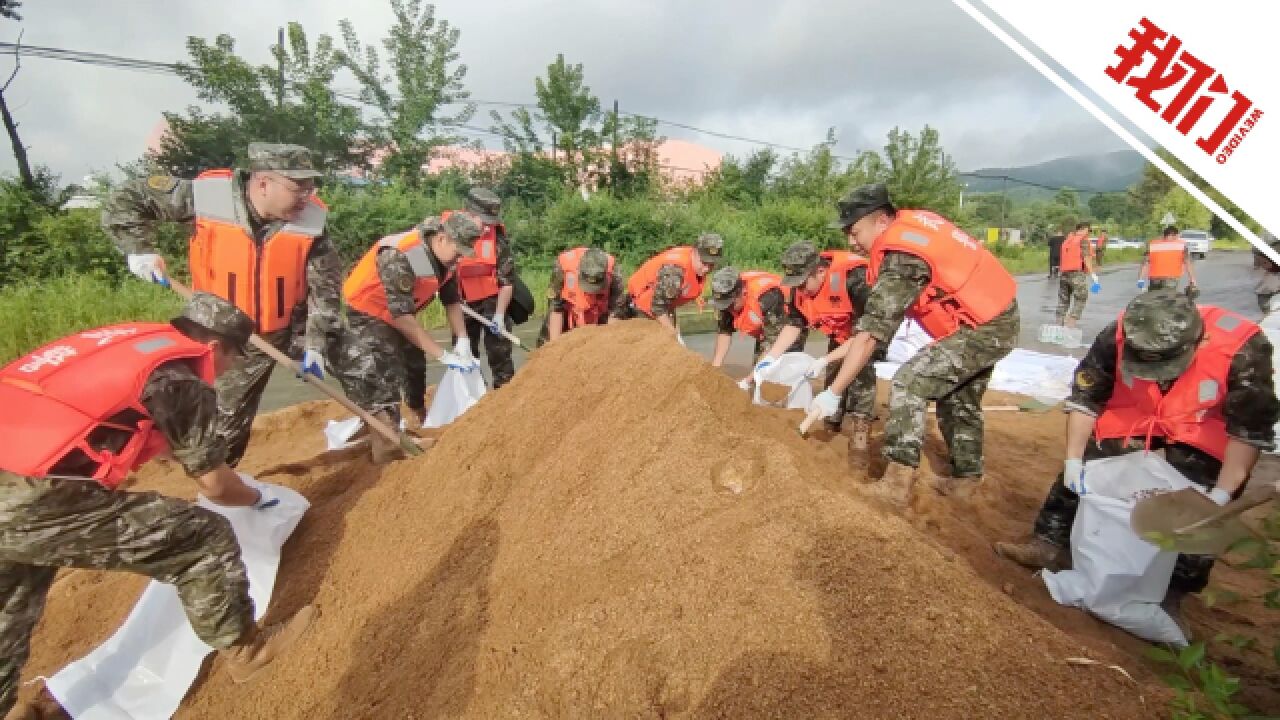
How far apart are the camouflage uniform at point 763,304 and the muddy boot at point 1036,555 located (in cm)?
242

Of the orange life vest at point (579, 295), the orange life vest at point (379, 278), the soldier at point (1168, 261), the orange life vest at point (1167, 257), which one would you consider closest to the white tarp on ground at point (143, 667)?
the orange life vest at point (379, 278)

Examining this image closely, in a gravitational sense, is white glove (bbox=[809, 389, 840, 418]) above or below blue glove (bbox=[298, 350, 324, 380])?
above

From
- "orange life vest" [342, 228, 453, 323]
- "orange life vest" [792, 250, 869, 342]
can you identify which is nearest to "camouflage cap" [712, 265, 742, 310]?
"orange life vest" [792, 250, 869, 342]

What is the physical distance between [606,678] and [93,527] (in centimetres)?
164

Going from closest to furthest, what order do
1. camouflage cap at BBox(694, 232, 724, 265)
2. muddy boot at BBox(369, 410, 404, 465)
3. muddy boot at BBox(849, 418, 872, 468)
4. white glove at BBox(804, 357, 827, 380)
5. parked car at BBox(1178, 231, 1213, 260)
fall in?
muddy boot at BBox(369, 410, 404, 465) → white glove at BBox(804, 357, 827, 380) → muddy boot at BBox(849, 418, 872, 468) → camouflage cap at BBox(694, 232, 724, 265) → parked car at BBox(1178, 231, 1213, 260)

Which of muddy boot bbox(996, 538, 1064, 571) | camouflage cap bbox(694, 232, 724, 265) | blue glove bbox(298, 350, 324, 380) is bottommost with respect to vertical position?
muddy boot bbox(996, 538, 1064, 571)

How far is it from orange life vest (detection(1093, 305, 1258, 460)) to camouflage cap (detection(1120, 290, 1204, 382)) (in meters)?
0.07

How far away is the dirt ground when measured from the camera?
1521 millimetres

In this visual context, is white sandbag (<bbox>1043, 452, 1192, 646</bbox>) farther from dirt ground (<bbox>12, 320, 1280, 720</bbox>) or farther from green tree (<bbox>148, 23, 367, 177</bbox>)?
green tree (<bbox>148, 23, 367, 177</bbox>)

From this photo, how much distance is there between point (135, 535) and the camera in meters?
1.94

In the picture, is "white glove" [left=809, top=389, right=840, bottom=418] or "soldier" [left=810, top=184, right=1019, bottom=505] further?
"white glove" [left=809, top=389, right=840, bottom=418]

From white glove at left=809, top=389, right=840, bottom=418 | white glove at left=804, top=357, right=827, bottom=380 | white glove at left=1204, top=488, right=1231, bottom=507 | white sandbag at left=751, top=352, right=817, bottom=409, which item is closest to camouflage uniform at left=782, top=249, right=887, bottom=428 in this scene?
white sandbag at left=751, top=352, right=817, bottom=409

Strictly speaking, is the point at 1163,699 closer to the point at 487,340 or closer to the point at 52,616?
the point at 52,616

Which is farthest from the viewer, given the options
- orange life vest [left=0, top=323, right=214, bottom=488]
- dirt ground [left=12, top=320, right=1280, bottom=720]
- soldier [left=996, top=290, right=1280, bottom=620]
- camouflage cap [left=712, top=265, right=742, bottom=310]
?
camouflage cap [left=712, top=265, right=742, bottom=310]
